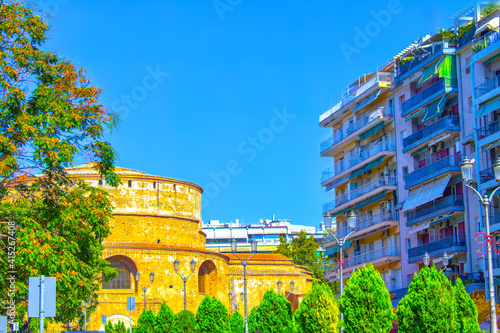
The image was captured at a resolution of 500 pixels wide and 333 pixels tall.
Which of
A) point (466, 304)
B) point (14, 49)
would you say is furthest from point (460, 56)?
point (14, 49)

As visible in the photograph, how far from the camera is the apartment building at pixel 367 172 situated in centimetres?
3928

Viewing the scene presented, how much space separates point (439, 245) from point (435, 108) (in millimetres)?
6158

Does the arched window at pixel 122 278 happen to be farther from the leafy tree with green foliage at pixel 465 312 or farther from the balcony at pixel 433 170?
the leafy tree with green foliage at pixel 465 312

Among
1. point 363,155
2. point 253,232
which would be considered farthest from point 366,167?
point 253,232

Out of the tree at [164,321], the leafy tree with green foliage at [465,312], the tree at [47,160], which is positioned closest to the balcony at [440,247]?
the tree at [164,321]

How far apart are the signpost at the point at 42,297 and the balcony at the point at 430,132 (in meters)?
24.9

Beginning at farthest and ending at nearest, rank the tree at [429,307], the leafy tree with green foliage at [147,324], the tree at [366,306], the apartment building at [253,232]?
the apartment building at [253,232]
the leafy tree with green foliage at [147,324]
the tree at [366,306]
the tree at [429,307]

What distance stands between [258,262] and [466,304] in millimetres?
38893

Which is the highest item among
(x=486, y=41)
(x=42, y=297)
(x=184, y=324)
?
(x=486, y=41)

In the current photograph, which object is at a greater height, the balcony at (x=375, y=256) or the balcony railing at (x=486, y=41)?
the balcony railing at (x=486, y=41)

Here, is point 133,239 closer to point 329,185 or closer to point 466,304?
point 329,185

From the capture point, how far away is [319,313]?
24.9m

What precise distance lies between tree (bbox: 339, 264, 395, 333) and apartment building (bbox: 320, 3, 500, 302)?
30.2 feet

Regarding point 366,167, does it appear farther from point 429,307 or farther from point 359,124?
point 429,307
